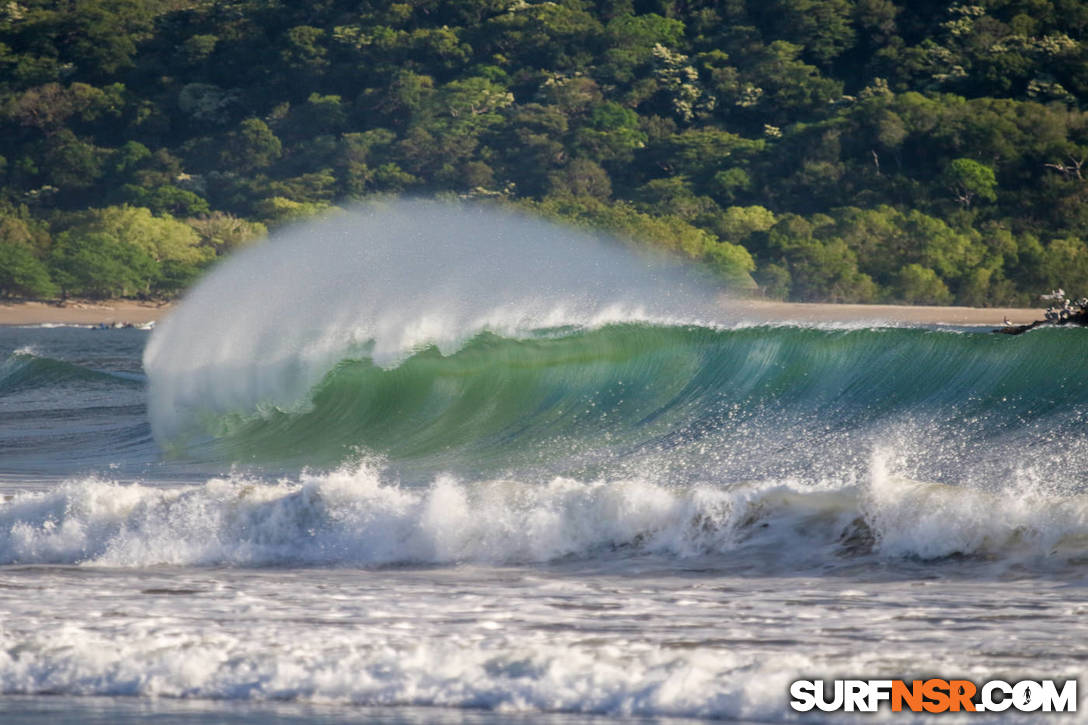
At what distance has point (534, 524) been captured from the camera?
972cm

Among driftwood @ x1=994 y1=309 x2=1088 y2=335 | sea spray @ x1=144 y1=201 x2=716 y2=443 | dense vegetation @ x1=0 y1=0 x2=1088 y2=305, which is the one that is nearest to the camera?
driftwood @ x1=994 y1=309 x2=1088 y2=335

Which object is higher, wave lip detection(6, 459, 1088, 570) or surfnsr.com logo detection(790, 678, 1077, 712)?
wave lip detection(6, 459, 1088, 570)

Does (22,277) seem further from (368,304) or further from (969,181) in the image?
(368,304)

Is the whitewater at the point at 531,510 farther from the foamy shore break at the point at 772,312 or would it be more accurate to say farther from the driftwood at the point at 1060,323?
the foamy shore break at the point at 772,312

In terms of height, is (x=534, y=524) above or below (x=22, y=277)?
below

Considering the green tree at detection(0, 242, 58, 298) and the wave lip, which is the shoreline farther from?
the wave lip

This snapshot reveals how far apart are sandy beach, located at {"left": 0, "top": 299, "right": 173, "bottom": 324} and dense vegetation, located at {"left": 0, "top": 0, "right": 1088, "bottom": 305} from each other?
48.2 inches

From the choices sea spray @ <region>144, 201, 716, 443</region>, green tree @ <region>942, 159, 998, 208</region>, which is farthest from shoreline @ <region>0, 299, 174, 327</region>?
sea spray @ <region>144, 201, 716, 443</region>

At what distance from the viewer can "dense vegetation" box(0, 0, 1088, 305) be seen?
84.1 metres

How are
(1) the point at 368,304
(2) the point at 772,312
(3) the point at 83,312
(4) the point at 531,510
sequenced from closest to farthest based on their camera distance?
(4) the point at 531,510 → (1) the point at 368,304 → (2) the point at 772,312 → (3) the point at 83,312

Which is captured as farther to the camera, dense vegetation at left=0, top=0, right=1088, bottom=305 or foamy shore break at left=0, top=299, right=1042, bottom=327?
dense vegetation at left=0, top=0, right=1088, bottom=305

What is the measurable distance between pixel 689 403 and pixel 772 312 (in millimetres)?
50757

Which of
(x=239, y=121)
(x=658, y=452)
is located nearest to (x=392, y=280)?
(x=658, y=452)

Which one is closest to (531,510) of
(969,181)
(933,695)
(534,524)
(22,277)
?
(534,524)
